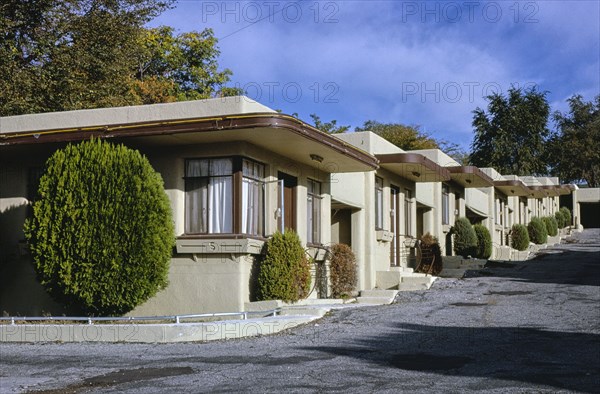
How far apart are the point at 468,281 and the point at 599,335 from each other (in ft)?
31.4

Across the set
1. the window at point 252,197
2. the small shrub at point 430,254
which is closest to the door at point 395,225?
the small shrub at point 430,254

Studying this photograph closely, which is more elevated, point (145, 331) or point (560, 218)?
point (560, 218)

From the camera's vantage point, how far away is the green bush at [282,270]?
15.7 metres

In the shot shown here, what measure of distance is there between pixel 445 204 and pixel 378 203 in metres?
8.10

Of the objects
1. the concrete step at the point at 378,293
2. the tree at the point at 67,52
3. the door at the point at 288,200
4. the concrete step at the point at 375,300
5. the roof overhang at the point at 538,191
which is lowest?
the concrete step at the point at 375,300

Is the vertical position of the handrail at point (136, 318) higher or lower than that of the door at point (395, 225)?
lower

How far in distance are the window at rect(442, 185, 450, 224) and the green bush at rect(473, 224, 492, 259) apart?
5.48 ft

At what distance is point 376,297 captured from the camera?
61.3 feet

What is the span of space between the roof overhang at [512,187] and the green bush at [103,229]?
2412 cm

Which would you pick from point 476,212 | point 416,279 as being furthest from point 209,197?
point 476,212

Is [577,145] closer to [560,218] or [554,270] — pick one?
[560,218]

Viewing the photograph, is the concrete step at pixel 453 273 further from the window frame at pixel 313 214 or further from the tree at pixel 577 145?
the tree at pixel 577 145

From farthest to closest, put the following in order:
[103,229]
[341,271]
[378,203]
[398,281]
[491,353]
Result: 1. [378,203]
2. [398,281]
3. [341,271]
4. [103,229]
5. [491,353]

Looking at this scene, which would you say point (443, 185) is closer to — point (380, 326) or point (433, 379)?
point (380, 326)
